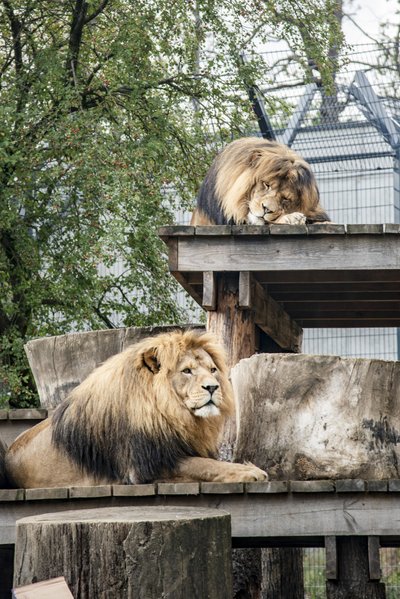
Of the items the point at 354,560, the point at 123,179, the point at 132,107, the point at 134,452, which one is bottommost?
the point at 354,560

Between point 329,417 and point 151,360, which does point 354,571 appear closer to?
point 329,417

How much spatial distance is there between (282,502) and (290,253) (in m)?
1.61

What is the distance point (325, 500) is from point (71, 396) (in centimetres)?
131

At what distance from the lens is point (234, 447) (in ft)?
19.7

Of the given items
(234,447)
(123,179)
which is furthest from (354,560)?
(123,179)

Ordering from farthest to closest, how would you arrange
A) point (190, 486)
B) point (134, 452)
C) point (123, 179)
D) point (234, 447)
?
point (123, 179)
point (234, 447)
point (134, 452)
point (190, 486)

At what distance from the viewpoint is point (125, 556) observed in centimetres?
395

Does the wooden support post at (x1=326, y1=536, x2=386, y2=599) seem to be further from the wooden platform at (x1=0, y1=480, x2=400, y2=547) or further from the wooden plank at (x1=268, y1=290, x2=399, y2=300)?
the wooden plank at (x1=268, y1=290, x2=399, y2=300)

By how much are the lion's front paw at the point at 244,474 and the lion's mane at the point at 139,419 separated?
0.24 meters

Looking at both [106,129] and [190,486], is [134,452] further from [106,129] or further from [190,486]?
[106,129]

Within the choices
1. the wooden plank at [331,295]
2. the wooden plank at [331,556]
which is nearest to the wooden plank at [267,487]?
the wooden plank at [331,556]

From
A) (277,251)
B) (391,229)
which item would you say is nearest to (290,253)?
(277,251)

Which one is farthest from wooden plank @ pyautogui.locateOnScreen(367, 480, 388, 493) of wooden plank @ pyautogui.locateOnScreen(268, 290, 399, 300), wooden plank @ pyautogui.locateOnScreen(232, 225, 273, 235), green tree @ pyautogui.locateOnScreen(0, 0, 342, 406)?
green tree @ pyautogui.locateOnScreen(0, 0, 342, 406)

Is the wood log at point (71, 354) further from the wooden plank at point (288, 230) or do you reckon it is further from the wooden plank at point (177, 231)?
the wooden plank at point (288, 230)
